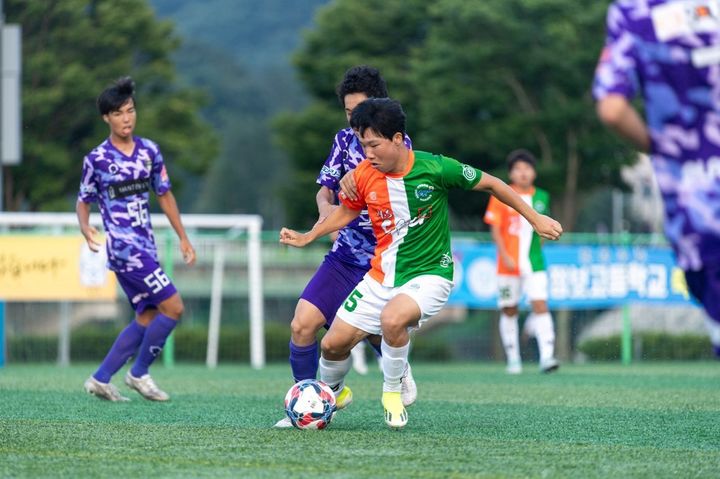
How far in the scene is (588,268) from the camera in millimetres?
18875

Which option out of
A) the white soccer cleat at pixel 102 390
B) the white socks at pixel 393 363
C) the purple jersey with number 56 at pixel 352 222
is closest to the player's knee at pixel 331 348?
the white socks at pixel 393 363

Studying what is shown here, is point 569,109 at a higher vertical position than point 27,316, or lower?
higher

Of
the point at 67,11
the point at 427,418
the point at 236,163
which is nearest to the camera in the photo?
the point at 427,418

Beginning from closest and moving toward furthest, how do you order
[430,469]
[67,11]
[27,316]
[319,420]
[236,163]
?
1. [430,469]
2. [319,420]
3. [27,316]
4. [67,11]
5. [236,163]

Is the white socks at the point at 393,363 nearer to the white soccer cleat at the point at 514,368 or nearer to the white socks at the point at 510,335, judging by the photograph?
the white soccer cleat at the point at 514,368

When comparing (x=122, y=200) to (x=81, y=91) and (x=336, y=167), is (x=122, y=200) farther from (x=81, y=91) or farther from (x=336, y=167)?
(x=81, y=91)

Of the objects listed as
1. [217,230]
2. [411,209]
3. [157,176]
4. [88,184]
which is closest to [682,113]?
[411,209]

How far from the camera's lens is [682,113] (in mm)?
4590

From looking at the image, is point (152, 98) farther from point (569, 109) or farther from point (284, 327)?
point (284, 327)

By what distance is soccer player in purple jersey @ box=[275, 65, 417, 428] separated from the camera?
7.03 meters

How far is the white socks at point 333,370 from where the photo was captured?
6988 millimetres

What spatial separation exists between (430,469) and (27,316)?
1444 cm

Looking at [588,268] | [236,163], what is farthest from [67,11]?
[236,163]

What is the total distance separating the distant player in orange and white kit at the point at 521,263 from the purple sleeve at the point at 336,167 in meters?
6.11
